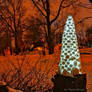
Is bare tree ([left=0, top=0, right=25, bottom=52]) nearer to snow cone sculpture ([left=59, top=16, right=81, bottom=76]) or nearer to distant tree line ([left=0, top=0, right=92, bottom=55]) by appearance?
distant tree line ([left=0, top=0, right=92, bottom=55])

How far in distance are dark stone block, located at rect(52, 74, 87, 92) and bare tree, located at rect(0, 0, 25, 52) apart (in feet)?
44.9

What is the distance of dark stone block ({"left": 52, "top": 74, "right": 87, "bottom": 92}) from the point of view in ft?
13.2

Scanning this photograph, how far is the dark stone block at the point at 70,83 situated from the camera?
4.03 m

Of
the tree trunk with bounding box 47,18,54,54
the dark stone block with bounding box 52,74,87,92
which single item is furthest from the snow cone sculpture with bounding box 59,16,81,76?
the tree trunk with bounding box 47,18,54,54

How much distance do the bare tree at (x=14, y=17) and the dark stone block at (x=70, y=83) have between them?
1369 centimetres

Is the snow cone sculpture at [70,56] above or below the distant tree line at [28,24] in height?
below

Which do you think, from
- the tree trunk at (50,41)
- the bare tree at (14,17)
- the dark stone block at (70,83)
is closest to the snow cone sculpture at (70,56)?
the dark stone block at (70,83)

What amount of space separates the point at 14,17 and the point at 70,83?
16122 mm

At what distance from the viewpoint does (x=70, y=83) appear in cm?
403

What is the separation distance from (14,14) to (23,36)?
2521 mm

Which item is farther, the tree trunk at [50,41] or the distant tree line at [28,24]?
the distant tree line at [28,24]

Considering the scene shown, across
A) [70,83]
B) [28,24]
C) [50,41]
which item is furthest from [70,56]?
[28,24]

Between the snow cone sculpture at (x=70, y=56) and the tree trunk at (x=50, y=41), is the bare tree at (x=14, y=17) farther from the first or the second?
the snow cone sculpture at (x=70, y=56)

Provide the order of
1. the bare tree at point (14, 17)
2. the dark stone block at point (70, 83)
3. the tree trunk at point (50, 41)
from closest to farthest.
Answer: the dark stone block at point (70, 83) → the tree trunk at point (50, 41) → the bare tree at point (14, 17)
